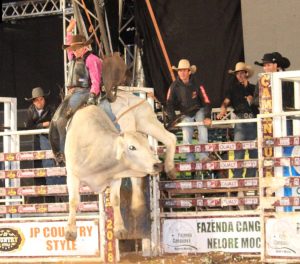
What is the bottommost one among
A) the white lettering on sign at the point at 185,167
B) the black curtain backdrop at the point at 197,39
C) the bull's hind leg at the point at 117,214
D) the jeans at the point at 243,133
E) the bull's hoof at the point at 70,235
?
the bull's hoof at the point at 70,235

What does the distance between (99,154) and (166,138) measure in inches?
40.9

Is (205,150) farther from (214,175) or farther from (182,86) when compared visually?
(214,175)

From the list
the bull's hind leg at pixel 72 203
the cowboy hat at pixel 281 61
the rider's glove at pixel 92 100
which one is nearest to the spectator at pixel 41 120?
the rider's glove at pixel 92 100

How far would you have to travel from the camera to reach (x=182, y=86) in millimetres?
12203

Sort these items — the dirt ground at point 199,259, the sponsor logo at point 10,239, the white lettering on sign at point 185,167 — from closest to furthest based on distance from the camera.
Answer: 1. the dirt ground at point 199,259
2. the white lettering on sign at point 185,167
3. the sponsor logo at point 10,239

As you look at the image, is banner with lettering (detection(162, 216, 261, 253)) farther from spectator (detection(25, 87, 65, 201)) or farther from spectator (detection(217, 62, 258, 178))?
spectator (detection(25, 87, 65, 201))

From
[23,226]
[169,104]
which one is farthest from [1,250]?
[169,104]

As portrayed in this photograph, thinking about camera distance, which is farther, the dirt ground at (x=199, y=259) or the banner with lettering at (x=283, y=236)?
the dirt ground at (x=199, y=259)

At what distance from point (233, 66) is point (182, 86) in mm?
2632

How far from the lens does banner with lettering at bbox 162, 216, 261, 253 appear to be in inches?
436

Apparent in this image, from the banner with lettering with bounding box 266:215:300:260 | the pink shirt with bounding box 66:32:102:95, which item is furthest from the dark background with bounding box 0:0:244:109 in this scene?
the banner with lettering with bounding box 266:215:300:260

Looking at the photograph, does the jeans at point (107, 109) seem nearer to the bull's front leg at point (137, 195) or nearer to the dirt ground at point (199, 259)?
the bull's front leg at point (137, 195)

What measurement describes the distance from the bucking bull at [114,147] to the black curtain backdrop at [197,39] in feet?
13.5

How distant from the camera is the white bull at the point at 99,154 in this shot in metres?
9.46
